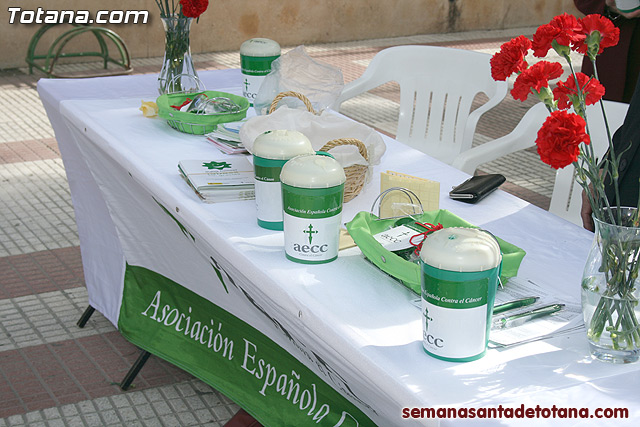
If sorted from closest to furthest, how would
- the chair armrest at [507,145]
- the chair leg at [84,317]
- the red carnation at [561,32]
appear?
the red carnation at [561,32] → the chair armrest at [507,145] → the chair leg at [84,317]

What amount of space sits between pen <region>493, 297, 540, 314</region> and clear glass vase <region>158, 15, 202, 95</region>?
1615 mm

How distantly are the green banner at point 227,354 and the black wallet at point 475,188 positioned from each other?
0.57 meters

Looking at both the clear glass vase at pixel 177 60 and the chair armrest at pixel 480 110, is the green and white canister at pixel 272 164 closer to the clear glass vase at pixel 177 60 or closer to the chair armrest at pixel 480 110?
the clear glass vase at pixel 177 60

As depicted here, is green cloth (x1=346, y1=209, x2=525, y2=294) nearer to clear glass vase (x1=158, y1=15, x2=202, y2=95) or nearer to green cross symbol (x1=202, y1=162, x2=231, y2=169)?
green cross symbol (x1=202, y1=162, x2=231, y2=169)

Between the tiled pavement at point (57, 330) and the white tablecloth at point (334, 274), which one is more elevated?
the white tablecloth at point (334, 274)

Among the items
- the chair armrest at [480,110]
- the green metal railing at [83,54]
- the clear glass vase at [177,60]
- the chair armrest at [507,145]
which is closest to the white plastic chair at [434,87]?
the chair armrest at [480,110]

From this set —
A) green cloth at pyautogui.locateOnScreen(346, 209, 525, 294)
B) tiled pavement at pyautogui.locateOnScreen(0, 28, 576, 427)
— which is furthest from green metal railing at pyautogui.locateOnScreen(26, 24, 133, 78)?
green cloth at pyautogui.locateOnScreen(346, 209, 525, 294)

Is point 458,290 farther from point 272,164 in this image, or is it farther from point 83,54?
point 83,54

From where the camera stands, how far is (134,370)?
8.38 ft

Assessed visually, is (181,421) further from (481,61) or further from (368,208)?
(481,61)

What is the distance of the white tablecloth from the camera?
3.91ft

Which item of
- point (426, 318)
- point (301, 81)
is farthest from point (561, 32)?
point (301, 81)

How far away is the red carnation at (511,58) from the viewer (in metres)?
1.25

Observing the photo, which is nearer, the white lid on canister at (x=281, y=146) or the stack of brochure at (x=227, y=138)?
the white lid on canister at (x=281, y=146)
